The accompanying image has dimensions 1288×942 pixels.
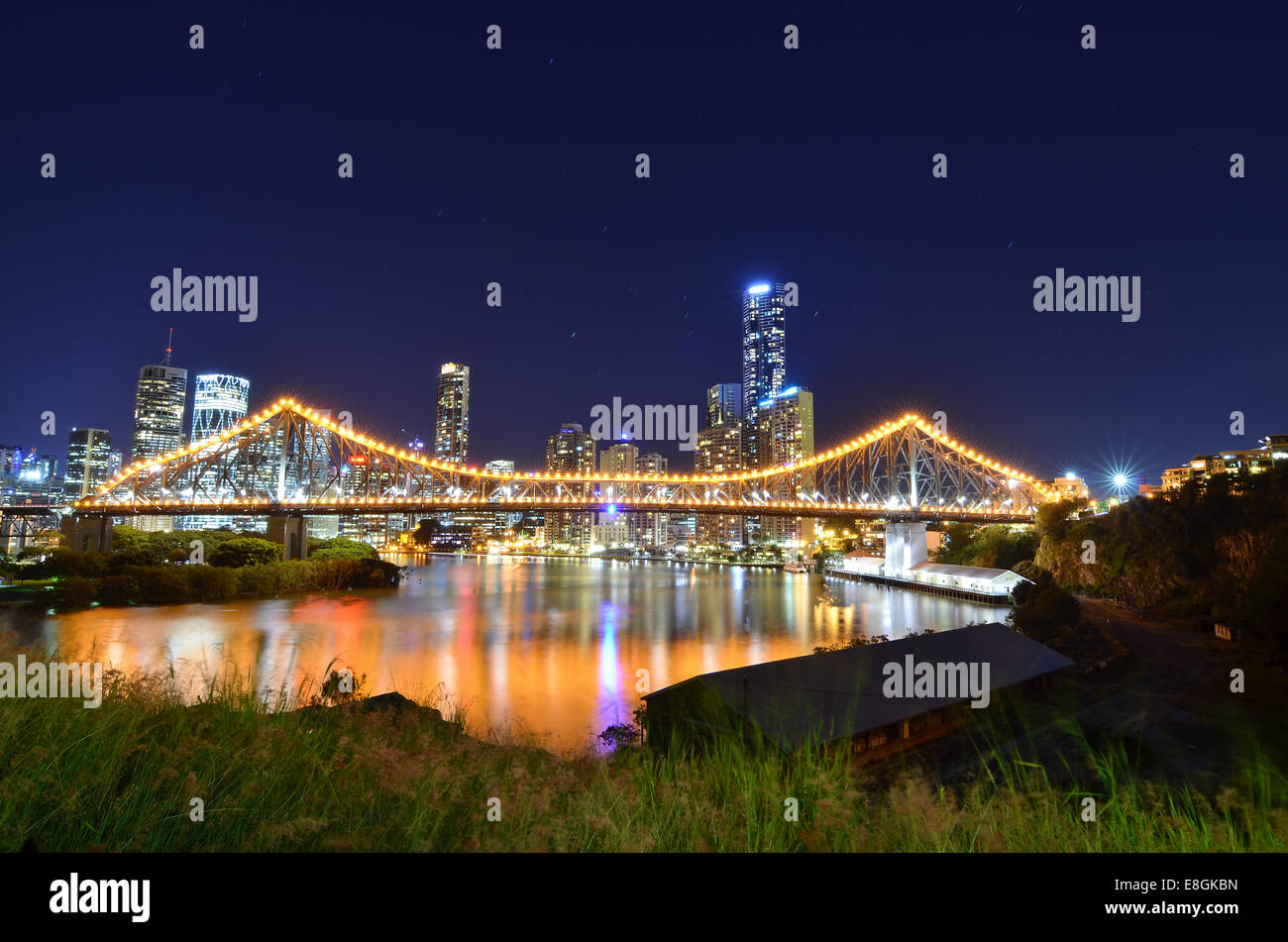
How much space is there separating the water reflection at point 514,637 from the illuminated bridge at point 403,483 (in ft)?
28.1

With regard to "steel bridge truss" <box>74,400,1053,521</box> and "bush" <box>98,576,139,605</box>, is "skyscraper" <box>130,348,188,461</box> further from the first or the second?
"bush" <box>98,576,139,605</box>

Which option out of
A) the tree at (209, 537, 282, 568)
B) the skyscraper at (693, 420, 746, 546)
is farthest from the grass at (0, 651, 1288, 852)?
the skyscraper at (693, 420, 746, 546)

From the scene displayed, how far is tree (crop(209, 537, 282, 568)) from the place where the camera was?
49.8 metres

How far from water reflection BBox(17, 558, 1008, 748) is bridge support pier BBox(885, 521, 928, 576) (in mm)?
5850

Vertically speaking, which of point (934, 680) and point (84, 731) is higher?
point (84, 731)

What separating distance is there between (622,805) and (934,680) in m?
14.5

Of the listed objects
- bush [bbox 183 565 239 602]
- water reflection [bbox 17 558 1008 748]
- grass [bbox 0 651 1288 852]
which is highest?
grass [bbox 0 651 1288 852]

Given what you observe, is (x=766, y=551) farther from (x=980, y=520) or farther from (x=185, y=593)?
(x=185, y=593)

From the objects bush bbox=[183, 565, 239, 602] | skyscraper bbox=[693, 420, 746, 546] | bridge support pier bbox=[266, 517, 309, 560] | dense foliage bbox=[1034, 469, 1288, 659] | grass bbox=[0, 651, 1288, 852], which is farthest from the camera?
skyscraper bbox=[693, 420, 746, 546]

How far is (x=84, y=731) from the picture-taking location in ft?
13.4

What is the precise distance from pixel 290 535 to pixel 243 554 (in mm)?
7203

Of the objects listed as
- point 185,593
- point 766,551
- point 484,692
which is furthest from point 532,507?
point 766,551

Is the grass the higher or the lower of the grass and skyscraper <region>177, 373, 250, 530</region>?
the lower

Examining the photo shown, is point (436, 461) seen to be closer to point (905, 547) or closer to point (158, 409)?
point (905, 547)
